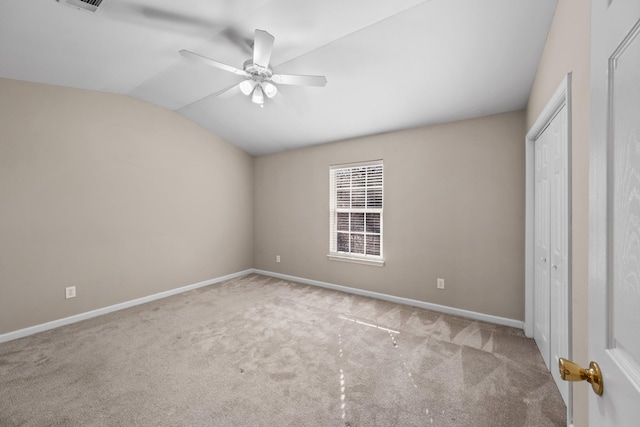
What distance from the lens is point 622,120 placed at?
20.3 inches

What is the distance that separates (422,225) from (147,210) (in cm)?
376

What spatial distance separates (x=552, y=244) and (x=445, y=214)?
1297mm

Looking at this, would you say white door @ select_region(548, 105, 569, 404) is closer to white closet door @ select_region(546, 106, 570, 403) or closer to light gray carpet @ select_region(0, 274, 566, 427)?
white closet door @ select_region(546, 106, 570, 403)

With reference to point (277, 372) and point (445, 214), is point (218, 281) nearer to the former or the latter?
point (277, 372)

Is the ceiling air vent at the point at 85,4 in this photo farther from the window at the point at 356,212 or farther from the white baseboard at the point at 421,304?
the white baseboard at the point at 421,304

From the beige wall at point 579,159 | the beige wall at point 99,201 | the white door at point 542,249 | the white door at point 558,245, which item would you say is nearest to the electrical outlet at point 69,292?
the beige wall at point 99,201

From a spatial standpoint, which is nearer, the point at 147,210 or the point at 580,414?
the point at 580,414

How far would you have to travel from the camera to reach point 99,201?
3.31 metres

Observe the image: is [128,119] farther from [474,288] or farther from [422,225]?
[474,288]

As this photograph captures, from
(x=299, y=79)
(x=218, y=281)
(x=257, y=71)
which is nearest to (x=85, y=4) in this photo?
(x=257, y=71)

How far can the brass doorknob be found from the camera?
59 centimetres

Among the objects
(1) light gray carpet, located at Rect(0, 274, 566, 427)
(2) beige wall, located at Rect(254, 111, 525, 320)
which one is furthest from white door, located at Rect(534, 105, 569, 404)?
(2) beige wall, located at Rect(254, 111, 525, 320)

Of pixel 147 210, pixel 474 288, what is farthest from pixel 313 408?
pixel 147 210

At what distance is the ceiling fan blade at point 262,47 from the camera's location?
1861 mm
